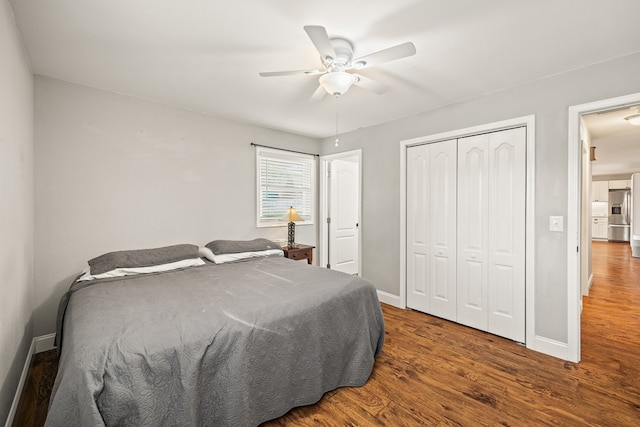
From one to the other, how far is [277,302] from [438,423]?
124 centimetres

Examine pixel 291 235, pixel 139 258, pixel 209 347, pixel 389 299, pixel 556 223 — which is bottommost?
pixel 389 299

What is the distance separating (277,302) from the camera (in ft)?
6.33

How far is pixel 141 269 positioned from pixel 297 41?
2.39 m

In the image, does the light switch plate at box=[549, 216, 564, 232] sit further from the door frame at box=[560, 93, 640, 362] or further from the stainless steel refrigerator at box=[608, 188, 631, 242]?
A: the stainless steel refrigerator at box=[608, 188, 631, 242]

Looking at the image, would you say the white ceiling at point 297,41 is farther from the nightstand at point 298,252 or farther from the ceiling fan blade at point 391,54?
the nightstand at point 298,252

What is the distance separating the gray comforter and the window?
5.77 feet

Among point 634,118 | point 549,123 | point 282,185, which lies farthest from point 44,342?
point 634,118

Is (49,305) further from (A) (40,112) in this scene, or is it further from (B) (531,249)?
(B) (531,249)

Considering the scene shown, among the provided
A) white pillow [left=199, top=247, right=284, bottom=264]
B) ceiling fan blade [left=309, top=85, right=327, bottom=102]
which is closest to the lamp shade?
white pillow [left=199, top=247, right=284, bottom=264]

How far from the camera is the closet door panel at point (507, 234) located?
9.08ft

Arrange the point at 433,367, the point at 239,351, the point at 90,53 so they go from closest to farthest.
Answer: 1. the point at 239,351
2. the point at 90,53
3. the point at 433,367

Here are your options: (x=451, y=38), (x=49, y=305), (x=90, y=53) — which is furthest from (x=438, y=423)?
(x=90, y=53)

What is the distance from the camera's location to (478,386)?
2.11 m

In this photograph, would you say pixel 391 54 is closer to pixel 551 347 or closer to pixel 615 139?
pixel 551 347
